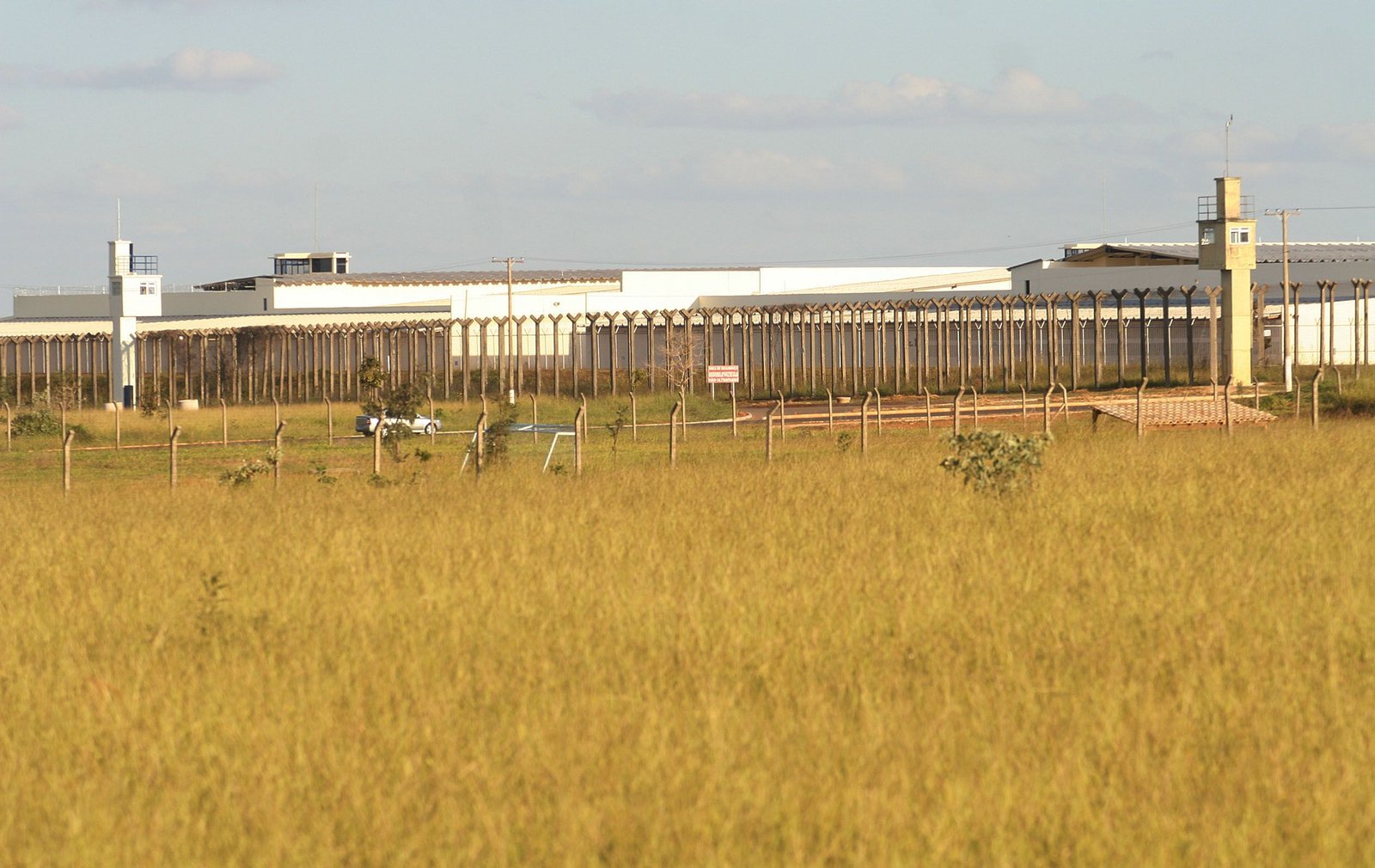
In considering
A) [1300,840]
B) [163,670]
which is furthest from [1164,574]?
[163,670]

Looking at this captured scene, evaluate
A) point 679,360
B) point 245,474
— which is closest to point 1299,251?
point 679,360

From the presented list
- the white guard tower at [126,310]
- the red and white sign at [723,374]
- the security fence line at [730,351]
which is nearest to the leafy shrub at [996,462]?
the red and white sign at [723,374]

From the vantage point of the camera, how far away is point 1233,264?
1932 inches

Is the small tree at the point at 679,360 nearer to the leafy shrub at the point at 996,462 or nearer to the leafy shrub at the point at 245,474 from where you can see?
the leafy shrub at the point at 245,474

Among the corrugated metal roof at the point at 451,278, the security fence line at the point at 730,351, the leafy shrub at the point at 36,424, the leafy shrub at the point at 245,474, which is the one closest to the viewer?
the leafy shrub at the point at 245,474

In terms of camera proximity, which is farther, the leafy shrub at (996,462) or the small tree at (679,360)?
the small tree at (679,360)

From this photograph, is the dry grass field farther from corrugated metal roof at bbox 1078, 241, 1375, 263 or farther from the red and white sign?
corrugated metal roof at bbox 1078, 241, 1375, 263

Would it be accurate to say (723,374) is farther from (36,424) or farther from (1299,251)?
(1299,251)

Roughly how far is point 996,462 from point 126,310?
2516 inches

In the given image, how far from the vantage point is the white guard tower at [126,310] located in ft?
241

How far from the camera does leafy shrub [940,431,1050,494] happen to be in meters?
17.6

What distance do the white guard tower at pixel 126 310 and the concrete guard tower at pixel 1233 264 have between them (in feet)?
151

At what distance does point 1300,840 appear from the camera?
581 centimetres

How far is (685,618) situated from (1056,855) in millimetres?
4395
